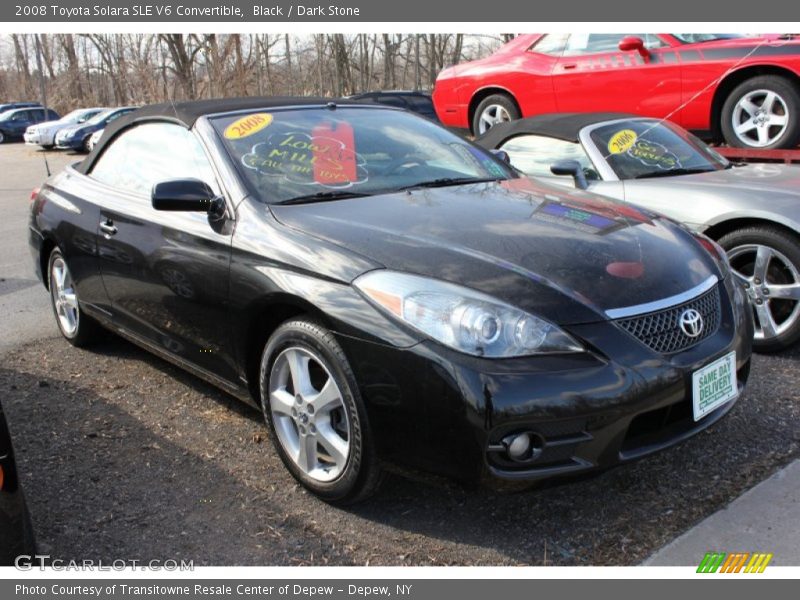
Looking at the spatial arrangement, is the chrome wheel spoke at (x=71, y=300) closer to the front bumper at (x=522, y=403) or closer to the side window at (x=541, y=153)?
the front bumper at (x=522, y=403)

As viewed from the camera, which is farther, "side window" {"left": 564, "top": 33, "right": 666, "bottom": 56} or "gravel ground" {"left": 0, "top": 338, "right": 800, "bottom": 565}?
"side window" {"left": 564, "top": 33, "right": 666, "bottom": 56}

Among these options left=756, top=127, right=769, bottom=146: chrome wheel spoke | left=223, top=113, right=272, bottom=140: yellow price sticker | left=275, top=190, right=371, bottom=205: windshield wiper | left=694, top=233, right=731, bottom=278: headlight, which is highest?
left=223, top=113, right=272, bottom=140: yellow price sticker

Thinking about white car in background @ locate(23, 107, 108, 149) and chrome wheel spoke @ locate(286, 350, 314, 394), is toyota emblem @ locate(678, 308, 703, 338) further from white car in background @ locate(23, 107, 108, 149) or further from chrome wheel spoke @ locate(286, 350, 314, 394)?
white car in background @ locate(23, 107, 108, 149)

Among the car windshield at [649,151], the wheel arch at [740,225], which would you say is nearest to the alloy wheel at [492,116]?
the car windshield at [649,151]

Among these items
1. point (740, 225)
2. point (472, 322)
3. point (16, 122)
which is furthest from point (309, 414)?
point (16, 122)

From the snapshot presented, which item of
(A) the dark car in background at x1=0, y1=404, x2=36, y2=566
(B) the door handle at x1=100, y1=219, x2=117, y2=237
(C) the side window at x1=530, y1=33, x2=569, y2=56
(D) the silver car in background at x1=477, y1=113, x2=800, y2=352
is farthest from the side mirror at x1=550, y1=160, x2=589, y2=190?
(C) the side window at x1=530, y1=33, x2=569, y2=56

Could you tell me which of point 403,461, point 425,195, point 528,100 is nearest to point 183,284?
point 425,195

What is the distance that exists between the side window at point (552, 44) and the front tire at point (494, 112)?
0.61 meters

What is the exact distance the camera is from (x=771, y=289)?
434cm

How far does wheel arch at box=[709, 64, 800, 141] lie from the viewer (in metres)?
6.42

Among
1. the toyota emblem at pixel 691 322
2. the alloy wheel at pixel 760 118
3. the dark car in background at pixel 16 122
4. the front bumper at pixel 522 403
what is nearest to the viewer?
the front bumper at pixel 522 403

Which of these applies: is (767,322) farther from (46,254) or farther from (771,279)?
(46,254)

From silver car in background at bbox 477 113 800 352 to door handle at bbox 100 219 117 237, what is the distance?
8.36 feet

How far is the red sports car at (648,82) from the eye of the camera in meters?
6.52
